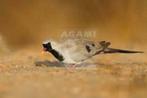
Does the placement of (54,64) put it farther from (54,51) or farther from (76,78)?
(76,78)

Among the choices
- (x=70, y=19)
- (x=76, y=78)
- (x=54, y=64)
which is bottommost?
(x=76, y=78)

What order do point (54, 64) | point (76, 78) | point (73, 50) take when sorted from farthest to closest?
point (54, 64)
point (73, 50)
point (76, 78)

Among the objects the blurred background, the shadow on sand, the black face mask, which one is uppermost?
the blurred background

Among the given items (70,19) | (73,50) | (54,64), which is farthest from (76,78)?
(70,19)

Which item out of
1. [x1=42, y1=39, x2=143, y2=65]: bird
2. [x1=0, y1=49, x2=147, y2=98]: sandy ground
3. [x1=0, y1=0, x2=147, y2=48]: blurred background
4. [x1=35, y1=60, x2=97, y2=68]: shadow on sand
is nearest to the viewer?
[x1=0, y1=49, x2=147, y2=98]: sandy ground

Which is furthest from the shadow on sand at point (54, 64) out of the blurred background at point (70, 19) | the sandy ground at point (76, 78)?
the blurred background at point (70, 19)

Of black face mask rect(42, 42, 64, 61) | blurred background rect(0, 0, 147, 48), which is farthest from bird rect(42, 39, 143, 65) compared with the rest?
blurred background rect(0, 0, 147, 48)

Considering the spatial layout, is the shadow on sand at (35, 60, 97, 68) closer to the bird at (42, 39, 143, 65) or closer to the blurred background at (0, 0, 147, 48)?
the bird at (42, 39, 143, 65)

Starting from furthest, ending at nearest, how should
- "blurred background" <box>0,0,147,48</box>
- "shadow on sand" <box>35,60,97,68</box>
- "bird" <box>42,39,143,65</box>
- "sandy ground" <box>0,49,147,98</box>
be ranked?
"blurred background" <box>0,0,147,48</box> < "shadow on sand" <box>35,60,97,68</box> < "bird" <box>42,39,143,65</box> < "sandy ground" <box>0,49,147,98</box>
